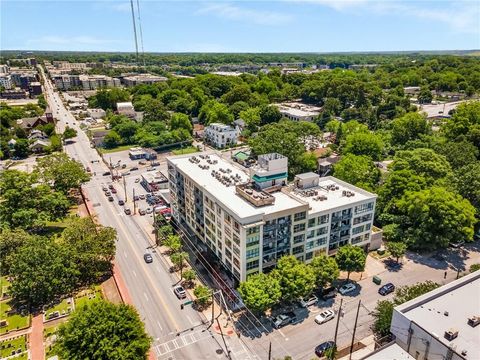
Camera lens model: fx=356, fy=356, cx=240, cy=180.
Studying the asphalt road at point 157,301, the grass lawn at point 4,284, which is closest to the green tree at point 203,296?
the asphalt road at point 157,301

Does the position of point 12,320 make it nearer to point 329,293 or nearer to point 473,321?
point 329,293

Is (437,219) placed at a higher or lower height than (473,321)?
higher

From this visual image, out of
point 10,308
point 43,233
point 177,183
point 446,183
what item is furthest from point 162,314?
point 446,183

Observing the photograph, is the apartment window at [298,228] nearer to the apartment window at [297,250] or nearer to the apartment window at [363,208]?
the apartment window at [297,250]

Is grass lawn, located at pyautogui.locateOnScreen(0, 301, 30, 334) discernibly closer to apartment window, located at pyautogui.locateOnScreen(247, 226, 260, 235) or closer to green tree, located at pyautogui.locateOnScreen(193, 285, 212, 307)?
green tree, located at pyautogui.locateOnScreen(193, 285, 212, 307)

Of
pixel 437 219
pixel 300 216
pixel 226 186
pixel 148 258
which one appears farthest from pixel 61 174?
pixel 437 219

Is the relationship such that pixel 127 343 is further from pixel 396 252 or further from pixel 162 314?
pixel 396 252

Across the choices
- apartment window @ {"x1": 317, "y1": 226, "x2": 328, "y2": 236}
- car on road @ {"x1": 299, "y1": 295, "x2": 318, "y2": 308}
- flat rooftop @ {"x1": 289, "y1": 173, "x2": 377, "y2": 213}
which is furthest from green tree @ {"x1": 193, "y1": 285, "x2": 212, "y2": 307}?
flat rooftop @ {"x1": 289, "y1": 173, "x2": 377, "y2": 213}
